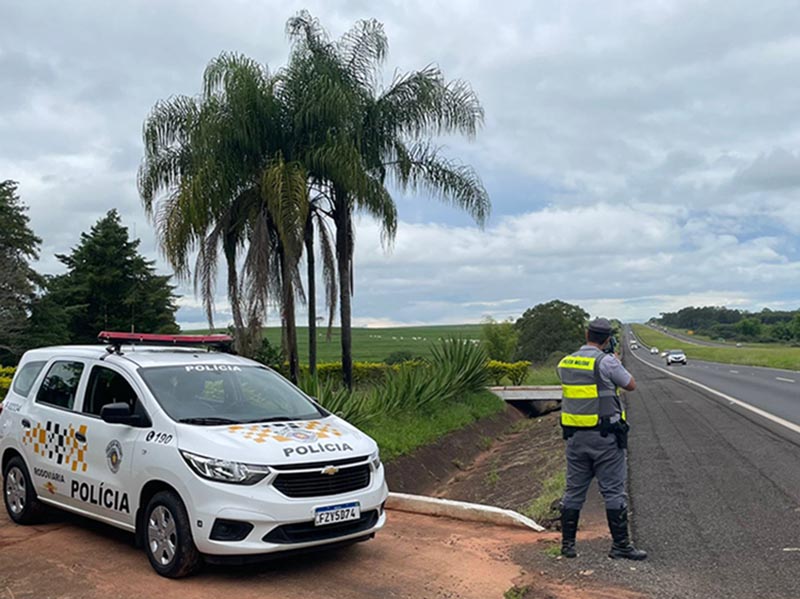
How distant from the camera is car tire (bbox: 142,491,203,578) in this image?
5.70m

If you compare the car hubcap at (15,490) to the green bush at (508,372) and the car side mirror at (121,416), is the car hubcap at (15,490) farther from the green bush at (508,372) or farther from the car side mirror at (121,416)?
A: the green bush at (508,372)

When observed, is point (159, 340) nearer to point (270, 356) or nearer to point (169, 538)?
point (169, 538)

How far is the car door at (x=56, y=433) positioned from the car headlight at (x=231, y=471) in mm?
1679

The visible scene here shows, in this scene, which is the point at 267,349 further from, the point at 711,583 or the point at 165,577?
the point at 711,583

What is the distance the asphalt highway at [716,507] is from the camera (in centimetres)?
563

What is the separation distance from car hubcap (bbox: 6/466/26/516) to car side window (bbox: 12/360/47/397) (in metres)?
0.77

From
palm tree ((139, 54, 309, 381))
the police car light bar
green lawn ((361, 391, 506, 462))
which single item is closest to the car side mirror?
the police car light bar

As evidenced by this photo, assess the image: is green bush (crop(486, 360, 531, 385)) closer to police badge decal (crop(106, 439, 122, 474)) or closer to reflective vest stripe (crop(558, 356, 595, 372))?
reflective vest stripe (crop(558, 356, 595, 372))

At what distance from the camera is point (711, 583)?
5.53m

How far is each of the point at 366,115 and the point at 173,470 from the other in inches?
534

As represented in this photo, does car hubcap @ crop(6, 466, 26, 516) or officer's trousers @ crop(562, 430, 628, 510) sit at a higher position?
officer's trousers @ crop(562, 430, 628, 510)

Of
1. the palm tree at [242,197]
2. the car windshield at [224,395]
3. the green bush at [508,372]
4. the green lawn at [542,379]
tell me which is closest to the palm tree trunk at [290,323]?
the palm tree at [242,197]

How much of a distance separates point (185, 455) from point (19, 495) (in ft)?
9.43

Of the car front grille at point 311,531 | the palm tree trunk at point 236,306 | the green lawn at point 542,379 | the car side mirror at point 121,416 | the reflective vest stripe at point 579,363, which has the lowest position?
the car front grille at point 311,531
